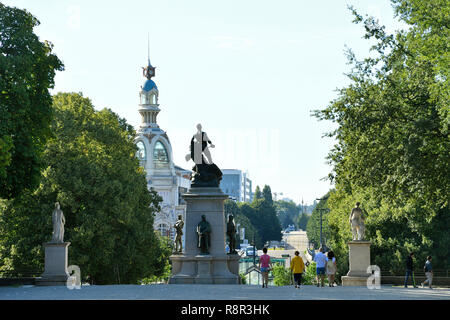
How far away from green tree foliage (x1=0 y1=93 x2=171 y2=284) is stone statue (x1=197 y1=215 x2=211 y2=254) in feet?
37.7

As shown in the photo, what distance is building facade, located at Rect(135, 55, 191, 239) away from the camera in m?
150

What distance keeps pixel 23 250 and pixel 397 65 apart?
22.2 m

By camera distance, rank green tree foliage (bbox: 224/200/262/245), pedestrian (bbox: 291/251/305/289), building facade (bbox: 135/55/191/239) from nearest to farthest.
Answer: pedestrian (bbox: 291/251/305/289), building facade (bbox: 135/55/191/239), green tree foliage (bbox: 224/200/262/245)

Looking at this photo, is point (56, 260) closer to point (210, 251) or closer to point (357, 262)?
point (210, 251)

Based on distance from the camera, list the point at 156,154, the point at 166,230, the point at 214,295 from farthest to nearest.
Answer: the point at 156,154
the point at 166,230
the point at 214,295

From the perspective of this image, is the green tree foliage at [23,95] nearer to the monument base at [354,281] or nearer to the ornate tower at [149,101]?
the monument base at [354,281]

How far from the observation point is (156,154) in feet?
517

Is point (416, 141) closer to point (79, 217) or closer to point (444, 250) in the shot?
point (79, 217)

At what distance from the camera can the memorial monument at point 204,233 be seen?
3519cm

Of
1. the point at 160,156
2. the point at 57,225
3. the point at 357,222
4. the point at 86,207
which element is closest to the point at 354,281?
the point at 357,222

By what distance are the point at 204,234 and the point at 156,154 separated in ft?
403

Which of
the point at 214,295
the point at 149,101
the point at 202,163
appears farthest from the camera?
the point at 149,101

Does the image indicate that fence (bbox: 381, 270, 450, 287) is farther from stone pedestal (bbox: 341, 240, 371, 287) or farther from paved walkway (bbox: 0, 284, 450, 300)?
paved walkway (bbox: 0, 284, 450, 300)

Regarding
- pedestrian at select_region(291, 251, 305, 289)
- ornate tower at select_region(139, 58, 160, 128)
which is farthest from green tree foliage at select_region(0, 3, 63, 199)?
ornate tower at select_region(139, 58, 160, 128)
